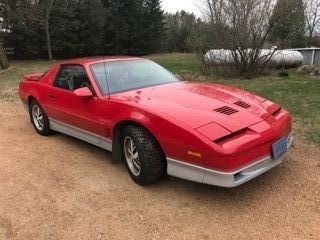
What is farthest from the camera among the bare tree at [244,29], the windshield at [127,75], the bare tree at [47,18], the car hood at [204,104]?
the bare tree at [47,18]

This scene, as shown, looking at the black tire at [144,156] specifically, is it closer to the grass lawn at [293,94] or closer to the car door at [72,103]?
the car door at [72,103]

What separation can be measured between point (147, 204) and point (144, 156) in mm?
493

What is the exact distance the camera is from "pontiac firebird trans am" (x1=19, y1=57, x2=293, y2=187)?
152 inches

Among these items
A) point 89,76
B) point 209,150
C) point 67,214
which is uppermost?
point 89,76

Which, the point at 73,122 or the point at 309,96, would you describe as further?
the point at 309,96

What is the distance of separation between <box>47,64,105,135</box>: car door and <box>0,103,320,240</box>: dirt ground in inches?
21.1

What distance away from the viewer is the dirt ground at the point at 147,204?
144 inches

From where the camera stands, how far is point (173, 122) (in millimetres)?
4059

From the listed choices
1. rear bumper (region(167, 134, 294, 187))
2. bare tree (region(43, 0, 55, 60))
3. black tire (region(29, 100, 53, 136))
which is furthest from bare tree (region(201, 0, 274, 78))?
bare tree (region(43, 0, 55, 60))

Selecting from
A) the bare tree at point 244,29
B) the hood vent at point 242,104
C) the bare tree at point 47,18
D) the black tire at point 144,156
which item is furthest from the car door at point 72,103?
the bare tree at point 47,18

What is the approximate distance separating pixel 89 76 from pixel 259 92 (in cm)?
515

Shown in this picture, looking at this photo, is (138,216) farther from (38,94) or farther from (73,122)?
(38,94)

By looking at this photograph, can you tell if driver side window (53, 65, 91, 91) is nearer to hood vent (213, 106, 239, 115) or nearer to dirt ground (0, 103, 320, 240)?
dirt ground (0, 103, 320, 240)

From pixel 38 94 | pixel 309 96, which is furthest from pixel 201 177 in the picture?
pixel 309 96
